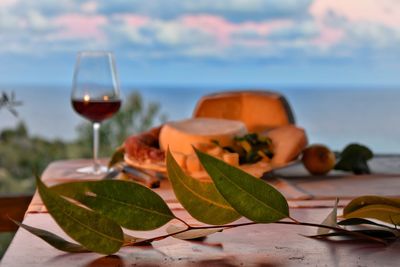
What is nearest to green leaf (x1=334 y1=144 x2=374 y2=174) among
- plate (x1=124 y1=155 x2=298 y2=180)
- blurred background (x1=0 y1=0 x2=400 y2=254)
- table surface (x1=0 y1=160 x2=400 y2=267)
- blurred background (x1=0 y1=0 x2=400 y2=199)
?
plate (x1=124 y1=155 x2=298 y2=180)

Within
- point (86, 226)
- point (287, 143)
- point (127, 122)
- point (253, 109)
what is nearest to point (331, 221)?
point (86, 226)

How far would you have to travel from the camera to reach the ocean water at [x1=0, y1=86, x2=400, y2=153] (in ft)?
14.9

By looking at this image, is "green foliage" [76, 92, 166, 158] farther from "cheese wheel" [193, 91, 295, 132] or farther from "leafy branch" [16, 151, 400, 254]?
"leafy branch" [16, 151, 400, 254]

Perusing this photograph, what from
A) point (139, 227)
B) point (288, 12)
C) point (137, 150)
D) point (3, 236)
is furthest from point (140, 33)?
point (139, 227)

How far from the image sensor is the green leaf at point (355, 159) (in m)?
1.50

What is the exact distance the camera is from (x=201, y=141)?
1402mm

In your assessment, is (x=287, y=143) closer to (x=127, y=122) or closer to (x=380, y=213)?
(x=380, y=213)

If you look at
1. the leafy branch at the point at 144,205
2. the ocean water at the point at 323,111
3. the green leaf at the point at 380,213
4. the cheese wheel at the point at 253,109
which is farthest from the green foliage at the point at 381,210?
the ocean water at the point at 323,111

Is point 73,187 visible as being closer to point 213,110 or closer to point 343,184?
point 343,184

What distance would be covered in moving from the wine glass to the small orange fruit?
1.46 ft

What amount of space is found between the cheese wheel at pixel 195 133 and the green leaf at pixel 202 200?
619 millimetres

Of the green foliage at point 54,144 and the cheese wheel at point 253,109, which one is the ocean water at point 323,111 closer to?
the green foliage at point 54,144

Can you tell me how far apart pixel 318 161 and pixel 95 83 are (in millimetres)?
523

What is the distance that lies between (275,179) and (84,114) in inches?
18.3
